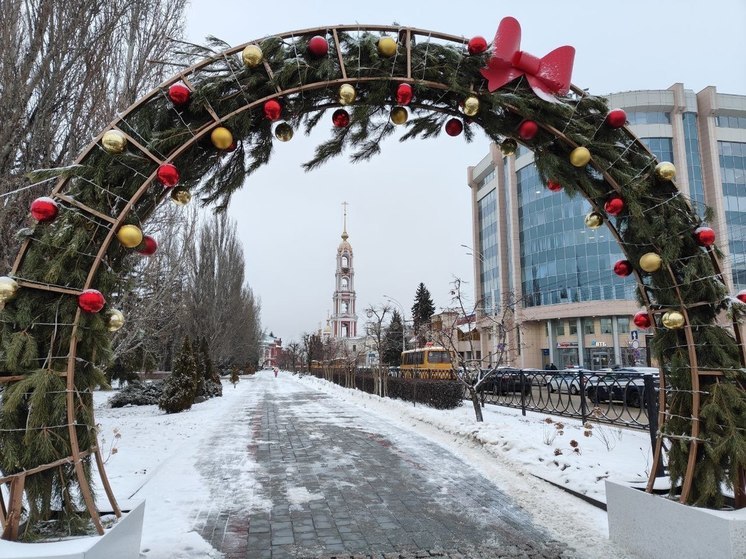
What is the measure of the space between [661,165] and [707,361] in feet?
5.19

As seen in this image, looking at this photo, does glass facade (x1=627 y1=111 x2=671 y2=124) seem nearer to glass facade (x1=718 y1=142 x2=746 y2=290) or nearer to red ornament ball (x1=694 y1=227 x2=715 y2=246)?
glass facade (x1=718 y1=142 x2=746 y2=290)

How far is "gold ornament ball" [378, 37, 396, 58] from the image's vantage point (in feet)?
12.8

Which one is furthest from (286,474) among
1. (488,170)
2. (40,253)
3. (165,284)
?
(488,170)

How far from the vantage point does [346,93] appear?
12.7ft

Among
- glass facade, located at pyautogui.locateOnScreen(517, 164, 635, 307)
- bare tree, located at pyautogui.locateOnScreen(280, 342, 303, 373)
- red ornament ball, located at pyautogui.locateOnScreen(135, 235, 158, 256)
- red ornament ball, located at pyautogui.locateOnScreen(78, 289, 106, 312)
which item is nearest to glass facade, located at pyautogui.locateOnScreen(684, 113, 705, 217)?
glass facade, located at pyautogui.locateOnScreen(517, 164, 635, 307)

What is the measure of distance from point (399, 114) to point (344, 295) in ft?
270

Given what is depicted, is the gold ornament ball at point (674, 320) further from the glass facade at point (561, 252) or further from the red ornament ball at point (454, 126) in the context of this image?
the glass facade at point (561, 252)

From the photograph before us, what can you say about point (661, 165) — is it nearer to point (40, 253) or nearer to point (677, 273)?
point (677, 273)

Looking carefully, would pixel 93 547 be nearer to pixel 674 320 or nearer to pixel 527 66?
pixel 674 320

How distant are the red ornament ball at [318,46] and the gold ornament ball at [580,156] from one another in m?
2.09

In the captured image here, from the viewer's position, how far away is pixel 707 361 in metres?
3.88

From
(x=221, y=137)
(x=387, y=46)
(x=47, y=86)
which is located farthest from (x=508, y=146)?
(x=47, y=86)

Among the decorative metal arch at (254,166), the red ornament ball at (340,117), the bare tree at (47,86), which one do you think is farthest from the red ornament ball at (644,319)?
the bare tree at (47,86)

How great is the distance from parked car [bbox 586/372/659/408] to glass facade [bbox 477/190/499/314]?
41949 mm
